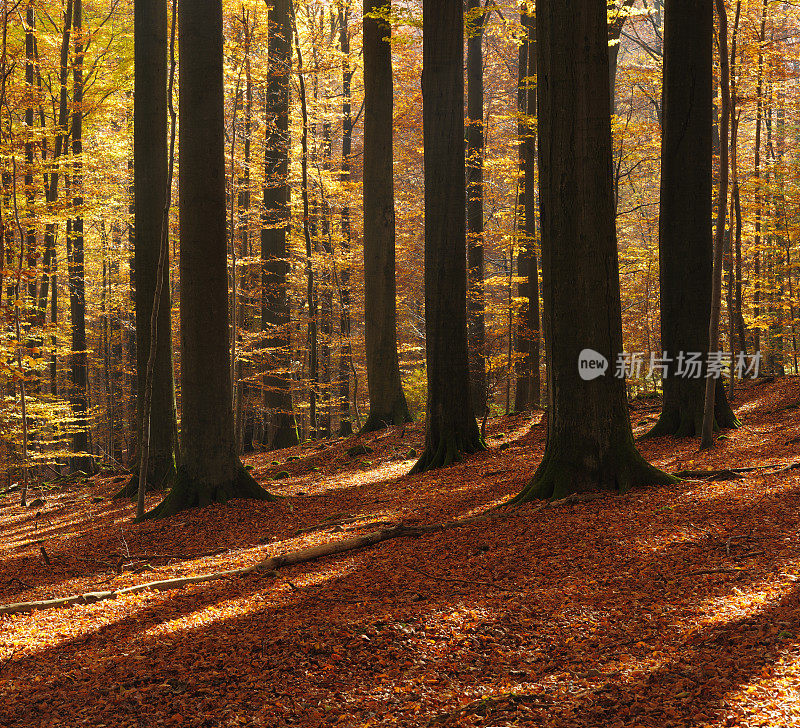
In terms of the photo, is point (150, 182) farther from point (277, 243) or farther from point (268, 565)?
point (268, 565)

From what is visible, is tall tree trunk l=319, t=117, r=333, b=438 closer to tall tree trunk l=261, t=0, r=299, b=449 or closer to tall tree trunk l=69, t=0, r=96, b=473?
tall tree trunk l=261, t=0, r=299, b=449

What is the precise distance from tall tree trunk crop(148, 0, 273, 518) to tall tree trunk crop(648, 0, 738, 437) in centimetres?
539

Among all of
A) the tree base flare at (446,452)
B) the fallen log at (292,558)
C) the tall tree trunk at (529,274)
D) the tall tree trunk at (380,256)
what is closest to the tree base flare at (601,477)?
the fallen log at (292,558)

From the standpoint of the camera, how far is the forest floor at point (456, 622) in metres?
2.67

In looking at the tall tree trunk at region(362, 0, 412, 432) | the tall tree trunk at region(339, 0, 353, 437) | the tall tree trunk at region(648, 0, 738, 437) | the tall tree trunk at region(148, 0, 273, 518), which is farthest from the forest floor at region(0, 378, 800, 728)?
the tall tree trunk at region(339, 0, 353, 437)

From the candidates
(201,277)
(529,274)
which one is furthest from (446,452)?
(529,274)

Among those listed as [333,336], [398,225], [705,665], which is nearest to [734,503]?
[705,665]

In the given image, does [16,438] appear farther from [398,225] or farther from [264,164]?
[398,225]

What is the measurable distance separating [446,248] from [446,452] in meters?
2.76

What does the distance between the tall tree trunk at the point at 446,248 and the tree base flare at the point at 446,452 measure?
0.04 ft

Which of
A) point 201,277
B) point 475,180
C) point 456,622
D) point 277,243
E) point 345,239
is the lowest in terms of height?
point 456,622

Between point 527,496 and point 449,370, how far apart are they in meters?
3.23

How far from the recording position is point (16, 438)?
13.0 meters

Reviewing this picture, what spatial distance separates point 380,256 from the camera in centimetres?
1230
